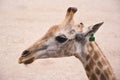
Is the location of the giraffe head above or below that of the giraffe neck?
above

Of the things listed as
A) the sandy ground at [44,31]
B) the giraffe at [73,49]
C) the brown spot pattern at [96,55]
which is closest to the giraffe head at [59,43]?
the giraffe at [73,49]

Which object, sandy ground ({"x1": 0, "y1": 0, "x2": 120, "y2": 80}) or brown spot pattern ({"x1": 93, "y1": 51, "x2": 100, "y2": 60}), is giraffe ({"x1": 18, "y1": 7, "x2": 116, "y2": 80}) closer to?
brown spot pattern ({"x1": 93, "y1": 51, "x2": 100, "y2": 60})

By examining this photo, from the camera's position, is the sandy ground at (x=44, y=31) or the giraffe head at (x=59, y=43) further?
the sandy ground at (x=44, y=31)

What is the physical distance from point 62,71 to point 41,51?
99.7 inches

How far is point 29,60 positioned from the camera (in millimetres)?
3066

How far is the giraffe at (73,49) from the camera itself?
307cm

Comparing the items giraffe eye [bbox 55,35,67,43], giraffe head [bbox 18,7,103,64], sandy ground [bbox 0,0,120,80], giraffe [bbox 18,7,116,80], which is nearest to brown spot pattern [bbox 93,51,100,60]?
giraffe [bbox 18,7,116,80]

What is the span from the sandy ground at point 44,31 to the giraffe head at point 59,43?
7.24 ft

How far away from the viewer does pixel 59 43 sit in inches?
123

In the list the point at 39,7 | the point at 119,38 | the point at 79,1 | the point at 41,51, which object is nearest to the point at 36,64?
the point at 119,38

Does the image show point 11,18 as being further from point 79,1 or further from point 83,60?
point 83,60

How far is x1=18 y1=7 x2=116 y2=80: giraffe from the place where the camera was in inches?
121

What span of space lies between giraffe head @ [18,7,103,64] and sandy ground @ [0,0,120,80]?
221cm

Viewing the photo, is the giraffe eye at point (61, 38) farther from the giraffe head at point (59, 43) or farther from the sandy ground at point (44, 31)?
the sandy ground at point (44, 31)
